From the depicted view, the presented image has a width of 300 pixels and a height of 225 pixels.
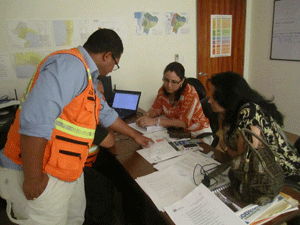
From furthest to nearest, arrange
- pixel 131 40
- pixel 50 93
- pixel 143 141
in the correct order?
pixel 131 40 < pixel 143 141 < pixel 50 93

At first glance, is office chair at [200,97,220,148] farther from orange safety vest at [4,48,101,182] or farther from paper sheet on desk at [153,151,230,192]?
orange safety vest at [4,48,101,182]

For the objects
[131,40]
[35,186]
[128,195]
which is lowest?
[128,195]

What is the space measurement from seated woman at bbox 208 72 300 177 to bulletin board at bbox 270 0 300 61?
2.16 meters

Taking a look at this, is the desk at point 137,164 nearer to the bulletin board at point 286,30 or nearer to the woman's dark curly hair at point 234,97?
the woman's dark curly hair at point 234,97

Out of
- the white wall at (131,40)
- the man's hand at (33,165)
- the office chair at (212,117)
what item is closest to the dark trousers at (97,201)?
the man's hand at (33,165)

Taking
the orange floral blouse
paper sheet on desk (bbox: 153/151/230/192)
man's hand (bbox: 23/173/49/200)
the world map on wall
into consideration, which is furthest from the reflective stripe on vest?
the world map on wall

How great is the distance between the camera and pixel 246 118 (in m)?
1.25

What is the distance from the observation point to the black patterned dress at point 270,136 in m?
1.25

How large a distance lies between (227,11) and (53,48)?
2.46 meters

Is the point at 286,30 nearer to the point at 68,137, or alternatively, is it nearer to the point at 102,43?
the point at 102,43

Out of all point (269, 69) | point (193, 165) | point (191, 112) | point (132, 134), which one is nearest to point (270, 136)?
point (193, 165)

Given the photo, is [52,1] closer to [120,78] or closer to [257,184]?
[120,78]

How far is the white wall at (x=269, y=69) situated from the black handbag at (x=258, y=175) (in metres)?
2.76

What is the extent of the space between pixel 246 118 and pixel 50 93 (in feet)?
3.30
